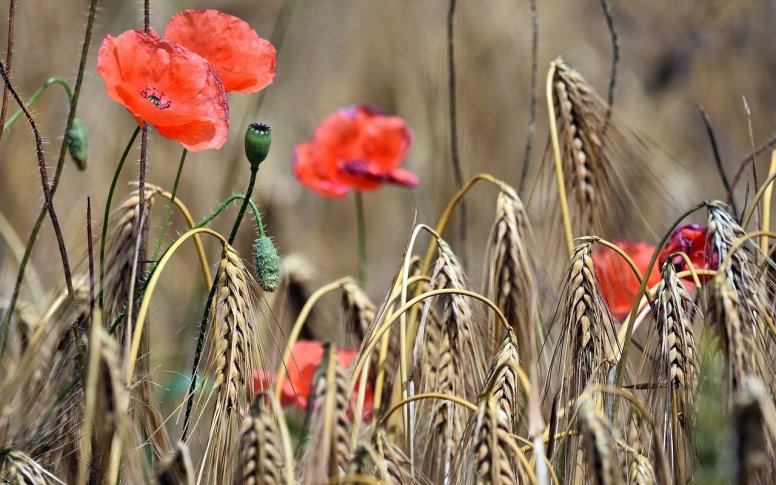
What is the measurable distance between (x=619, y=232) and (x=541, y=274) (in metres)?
0.11

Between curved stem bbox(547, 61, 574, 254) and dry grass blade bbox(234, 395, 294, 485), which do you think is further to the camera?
curved stem bbox(547, 61, 574, 254)

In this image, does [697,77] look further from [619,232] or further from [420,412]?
[420,412]

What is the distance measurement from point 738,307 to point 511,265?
1.30 ft

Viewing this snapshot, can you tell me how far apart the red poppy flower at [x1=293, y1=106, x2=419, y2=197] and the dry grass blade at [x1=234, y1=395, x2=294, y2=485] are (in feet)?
2.65

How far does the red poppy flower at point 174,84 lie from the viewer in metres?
0.90

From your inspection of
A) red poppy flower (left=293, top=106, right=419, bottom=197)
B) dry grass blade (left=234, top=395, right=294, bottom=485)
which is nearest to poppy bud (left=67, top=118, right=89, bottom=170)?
red poppy flower (left=293, top=106, right=419, bottom=197)

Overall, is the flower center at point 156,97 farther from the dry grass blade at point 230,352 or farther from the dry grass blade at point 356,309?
the dry grass blade at point 356,309

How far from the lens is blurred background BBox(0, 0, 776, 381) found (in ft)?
7.65

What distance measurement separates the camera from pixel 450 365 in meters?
1.02

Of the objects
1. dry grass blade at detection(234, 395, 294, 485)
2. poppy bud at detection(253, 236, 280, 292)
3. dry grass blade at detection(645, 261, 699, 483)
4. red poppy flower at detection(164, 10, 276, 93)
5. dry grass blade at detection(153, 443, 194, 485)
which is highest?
red poppy flower at detection(164, 10, 276, 93)

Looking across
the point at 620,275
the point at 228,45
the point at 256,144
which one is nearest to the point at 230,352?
the point at 256,144

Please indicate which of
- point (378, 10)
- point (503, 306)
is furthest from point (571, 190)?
point (378, 10)

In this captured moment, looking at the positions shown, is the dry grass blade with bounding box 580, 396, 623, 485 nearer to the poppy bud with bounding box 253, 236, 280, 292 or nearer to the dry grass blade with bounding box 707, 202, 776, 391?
the dry grass blade with bounding box 707, 202, 776, 391

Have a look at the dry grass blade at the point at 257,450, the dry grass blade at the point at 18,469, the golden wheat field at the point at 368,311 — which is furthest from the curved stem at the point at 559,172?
the dry grass blade at the point at 18,469
